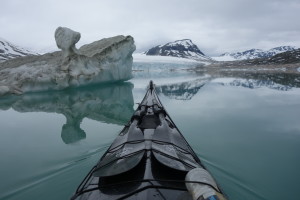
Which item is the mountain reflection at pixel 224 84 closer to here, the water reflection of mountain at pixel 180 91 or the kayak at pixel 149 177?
the water reflection of mountain at pixel 180 91

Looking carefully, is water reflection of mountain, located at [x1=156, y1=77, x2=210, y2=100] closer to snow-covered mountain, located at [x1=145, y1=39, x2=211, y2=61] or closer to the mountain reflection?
the mountain reflection

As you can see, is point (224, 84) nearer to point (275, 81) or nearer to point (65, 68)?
point (275, 81)

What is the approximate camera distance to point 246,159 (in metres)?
6.16

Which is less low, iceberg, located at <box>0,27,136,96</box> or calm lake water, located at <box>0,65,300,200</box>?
iceberg, located at <box>0,27,136,96</box>

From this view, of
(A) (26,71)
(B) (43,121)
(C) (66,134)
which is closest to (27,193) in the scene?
(C) (66,134)

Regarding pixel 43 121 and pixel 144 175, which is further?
pixel 43 121

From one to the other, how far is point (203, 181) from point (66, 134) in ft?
25.8

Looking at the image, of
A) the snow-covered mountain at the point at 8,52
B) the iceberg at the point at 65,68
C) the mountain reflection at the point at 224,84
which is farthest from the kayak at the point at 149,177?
the snow-covered mountain at the point at 8,52

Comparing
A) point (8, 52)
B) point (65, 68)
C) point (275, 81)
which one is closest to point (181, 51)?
point (8, 52)

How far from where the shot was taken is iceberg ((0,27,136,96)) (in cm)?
2162

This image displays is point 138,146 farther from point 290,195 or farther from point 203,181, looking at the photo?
point 290,195

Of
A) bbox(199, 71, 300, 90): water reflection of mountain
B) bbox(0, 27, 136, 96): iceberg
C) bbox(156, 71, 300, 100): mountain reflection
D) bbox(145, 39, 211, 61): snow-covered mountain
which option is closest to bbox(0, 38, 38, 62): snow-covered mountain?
bbox(0, 27, 136, 96): iceberg

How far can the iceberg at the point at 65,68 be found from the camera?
2162 cm

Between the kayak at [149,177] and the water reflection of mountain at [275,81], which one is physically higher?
the kayak at [149,177]
